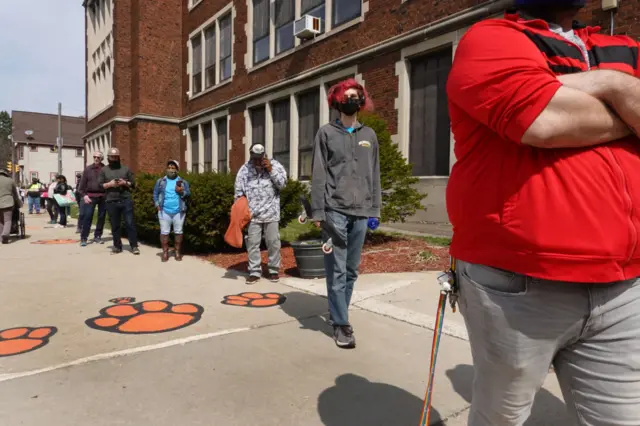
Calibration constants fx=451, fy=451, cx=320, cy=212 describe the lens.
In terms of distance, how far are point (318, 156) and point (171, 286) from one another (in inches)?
125

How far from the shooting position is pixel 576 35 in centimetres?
141

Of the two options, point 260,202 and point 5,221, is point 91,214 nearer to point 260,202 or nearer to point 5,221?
point 5,221

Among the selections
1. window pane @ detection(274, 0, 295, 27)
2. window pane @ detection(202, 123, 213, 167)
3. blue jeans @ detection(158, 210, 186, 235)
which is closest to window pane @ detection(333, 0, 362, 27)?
window pane @ detection(274, 0, 295, 27)

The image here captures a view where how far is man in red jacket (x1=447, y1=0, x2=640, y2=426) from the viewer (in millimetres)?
1211

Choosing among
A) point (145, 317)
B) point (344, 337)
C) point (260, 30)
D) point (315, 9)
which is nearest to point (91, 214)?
point (145, 317)

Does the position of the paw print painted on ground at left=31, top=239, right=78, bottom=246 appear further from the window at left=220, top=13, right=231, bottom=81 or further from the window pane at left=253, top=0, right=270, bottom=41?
the window at left=220, top=13, right=231, bottom=81

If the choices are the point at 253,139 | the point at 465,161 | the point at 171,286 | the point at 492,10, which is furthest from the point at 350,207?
the point at 253,139

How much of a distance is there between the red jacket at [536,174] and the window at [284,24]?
15.2m

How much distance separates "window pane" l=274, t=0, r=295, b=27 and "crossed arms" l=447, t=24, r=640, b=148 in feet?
51.3

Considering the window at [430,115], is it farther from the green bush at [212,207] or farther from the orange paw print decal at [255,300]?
the orange paw print decal at [255,300]

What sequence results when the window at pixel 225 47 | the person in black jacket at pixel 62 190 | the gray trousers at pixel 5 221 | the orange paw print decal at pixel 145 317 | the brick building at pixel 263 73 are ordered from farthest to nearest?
the window at pixel 225 47
the person in black jacket at pixel 62 190
the brick building at pixel 263 73
the gray trousers at pixel 5 221
the orange paw print decal at pixel 145 317

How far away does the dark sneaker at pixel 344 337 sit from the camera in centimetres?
358

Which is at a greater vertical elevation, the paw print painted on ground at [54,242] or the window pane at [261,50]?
the window pane at [261,50]

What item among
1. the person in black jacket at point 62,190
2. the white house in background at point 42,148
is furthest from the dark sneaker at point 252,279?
the white house in background at point 42,148
